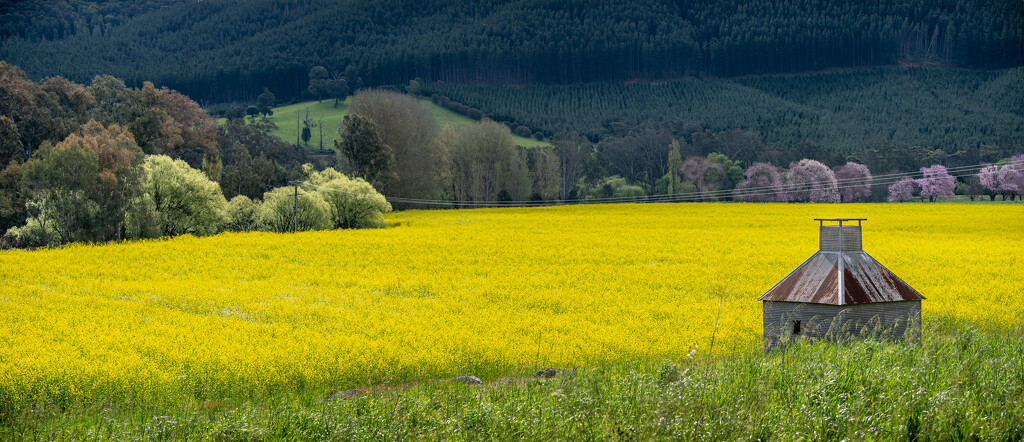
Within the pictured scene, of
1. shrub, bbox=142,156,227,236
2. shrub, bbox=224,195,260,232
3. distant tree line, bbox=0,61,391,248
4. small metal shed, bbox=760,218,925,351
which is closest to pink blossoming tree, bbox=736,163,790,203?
distant tree line, bbox=0,61,391,248

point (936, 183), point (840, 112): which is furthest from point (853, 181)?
point (840, 112)

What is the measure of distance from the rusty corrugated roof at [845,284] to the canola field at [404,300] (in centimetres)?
230

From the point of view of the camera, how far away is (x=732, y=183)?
3984 inches

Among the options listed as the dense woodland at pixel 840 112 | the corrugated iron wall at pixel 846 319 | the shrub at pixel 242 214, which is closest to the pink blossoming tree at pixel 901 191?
the dense woodland at pixel 840 112

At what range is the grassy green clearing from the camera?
14962 centimetres

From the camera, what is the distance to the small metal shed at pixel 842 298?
12633mm

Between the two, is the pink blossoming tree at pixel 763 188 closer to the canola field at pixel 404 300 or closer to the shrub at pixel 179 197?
the canola field at pixel 404 300

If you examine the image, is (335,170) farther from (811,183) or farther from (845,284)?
(845,284)

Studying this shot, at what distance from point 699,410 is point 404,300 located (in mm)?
18027

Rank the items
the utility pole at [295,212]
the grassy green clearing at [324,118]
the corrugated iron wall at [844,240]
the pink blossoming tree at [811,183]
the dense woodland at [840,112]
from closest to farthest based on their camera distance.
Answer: the corrugated iron wall at [844,240] < the utility pole at [295,212] < the pink blossoming tree at [811,183] < the dense woodland at [840,112] < the grassy green clearing at [324,118]

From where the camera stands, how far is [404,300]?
2531 cm

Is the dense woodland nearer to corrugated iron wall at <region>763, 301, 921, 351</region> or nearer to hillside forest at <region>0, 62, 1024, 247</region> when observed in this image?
hillside forest at <region>0, 62, 1024, 247</region>

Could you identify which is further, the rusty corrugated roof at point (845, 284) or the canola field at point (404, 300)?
the canola field at point (404, 300)

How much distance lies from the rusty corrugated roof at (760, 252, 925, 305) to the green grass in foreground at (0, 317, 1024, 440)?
2.47 meters
